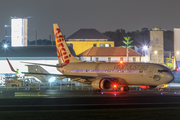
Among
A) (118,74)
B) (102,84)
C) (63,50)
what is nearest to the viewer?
(102,84)

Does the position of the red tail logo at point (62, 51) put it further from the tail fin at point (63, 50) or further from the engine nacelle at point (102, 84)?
the engine nacelle at point (102, 84)

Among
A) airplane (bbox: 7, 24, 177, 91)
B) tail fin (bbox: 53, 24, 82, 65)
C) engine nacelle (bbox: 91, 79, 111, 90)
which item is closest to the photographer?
airplane (bbox: 7, 24, 177, 91)

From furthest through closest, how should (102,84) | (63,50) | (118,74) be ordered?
(63,50)
(118,74)
(102,84)

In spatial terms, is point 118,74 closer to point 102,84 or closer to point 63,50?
point 102,84

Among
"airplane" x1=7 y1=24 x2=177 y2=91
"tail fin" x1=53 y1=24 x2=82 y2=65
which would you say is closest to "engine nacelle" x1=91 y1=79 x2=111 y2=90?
"airplane" x1=7 y1=24 x2=177 y2=91

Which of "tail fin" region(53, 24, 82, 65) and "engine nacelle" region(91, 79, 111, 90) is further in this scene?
"tail fin" region(53, 24, 82, 65)

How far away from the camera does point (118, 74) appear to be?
130 feet

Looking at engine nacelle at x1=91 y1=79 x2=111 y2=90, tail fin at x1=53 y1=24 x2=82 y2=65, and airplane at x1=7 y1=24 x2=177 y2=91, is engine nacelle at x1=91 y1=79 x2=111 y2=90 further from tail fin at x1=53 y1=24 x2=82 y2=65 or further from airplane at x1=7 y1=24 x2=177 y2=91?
tail fin at x1=53 y1=24 x2=82 y2=65

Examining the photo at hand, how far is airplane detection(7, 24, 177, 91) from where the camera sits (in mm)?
36688

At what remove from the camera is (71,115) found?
19109 millimetres

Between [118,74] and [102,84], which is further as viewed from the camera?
[118,74]

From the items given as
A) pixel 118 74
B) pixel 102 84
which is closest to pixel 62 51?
pixel 118 74

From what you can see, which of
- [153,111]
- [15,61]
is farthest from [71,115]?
[15,61]

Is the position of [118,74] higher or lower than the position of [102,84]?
higher
